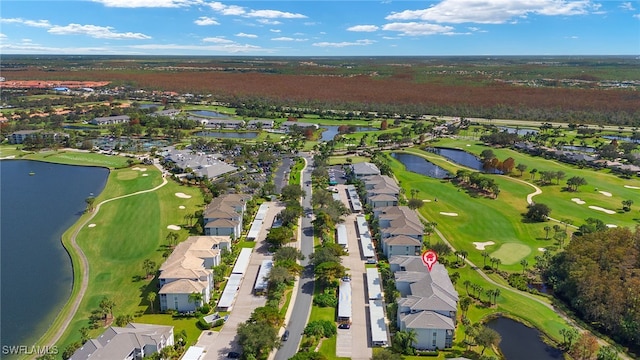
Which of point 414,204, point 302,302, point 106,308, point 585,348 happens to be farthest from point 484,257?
point 106,308

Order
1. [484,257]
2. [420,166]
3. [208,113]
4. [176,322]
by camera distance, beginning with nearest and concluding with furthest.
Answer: [176,322] < [484,257] < [420,166] < [208,113]

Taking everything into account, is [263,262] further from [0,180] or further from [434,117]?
[434,117]

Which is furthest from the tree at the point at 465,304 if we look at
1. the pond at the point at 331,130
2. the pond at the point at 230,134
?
the pond at the point at 230,134

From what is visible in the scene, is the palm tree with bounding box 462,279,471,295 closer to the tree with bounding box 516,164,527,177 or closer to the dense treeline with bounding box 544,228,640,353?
the dense treeline with bounding box 544,228,640,353

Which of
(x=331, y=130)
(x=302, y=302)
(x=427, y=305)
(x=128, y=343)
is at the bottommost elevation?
(x=302, y=302)

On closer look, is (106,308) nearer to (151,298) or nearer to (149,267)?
(151,298)

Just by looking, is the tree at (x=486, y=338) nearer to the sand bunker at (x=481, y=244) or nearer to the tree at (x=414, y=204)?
the sand bunker at (x=481, y=244)
